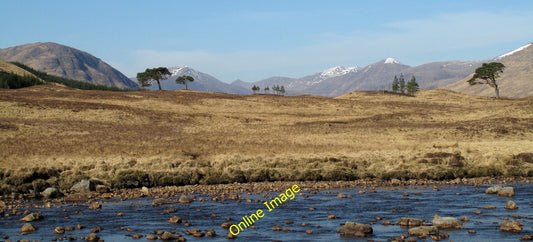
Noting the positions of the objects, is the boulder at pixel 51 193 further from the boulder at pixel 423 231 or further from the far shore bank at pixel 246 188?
the boulder at pixel 423 231

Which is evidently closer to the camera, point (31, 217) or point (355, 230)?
point (355, 230)

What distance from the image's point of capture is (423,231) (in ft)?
57.6

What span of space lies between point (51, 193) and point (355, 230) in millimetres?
18071

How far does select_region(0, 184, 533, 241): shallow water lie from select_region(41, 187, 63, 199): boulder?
2.79 metres

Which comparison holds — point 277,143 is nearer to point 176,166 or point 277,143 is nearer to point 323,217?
point 176,166

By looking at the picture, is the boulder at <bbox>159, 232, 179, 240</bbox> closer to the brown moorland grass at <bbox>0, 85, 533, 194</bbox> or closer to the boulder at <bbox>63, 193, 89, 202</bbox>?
the boulder at <bbox>63, 193, 89, 202</bbox>

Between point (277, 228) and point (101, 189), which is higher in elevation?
point (277, 228)

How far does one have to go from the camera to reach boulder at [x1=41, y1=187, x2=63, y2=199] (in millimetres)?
27016

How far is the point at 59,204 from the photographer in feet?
82.2

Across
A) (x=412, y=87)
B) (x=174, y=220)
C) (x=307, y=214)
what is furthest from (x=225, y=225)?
(x=412, y=87)

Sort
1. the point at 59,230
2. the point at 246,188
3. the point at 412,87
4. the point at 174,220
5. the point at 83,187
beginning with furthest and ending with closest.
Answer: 1. the point at 412,87
2. the point at 246,188
3. the point at 83,187
4. the point at 174,220
5. the point at 59,230

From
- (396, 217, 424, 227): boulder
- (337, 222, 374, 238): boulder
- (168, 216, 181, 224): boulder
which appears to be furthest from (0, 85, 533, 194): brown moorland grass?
(337, 222, 374, 238): boulder

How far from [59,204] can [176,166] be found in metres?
9.76

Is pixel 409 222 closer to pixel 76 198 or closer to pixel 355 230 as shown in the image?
pixel 355 230
